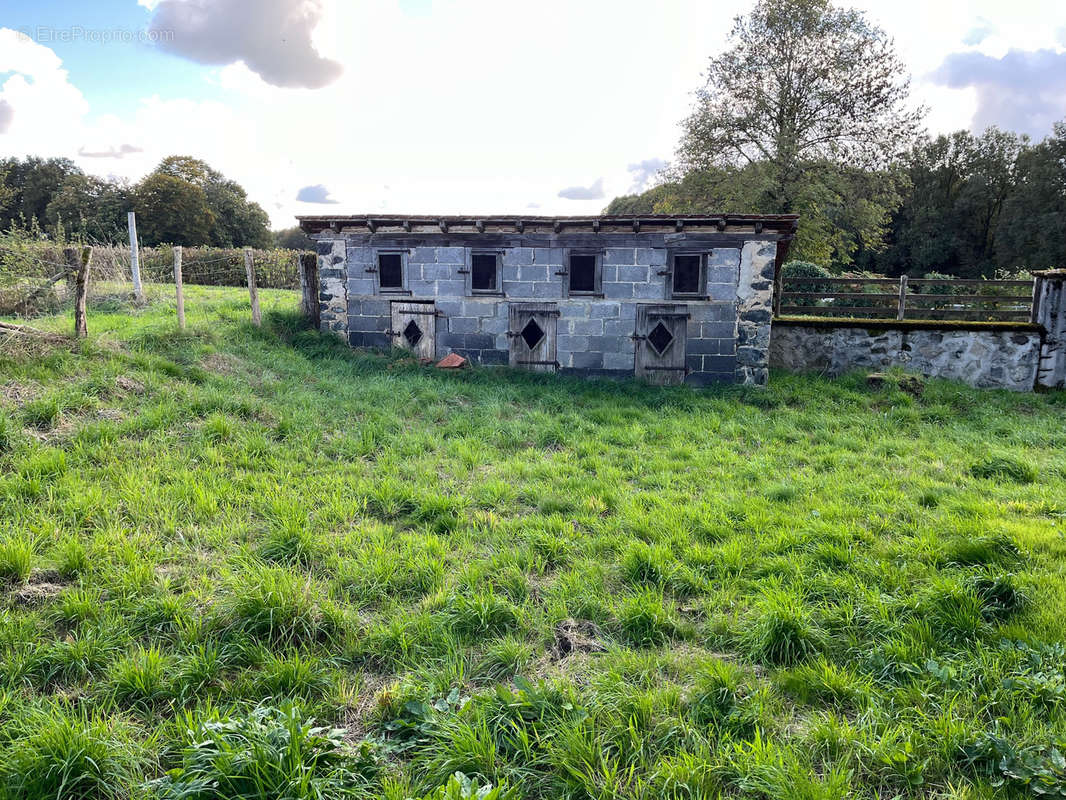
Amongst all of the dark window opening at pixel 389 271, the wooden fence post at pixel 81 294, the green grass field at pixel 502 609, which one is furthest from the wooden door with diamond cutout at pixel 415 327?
the wooden fence post at pixel 81 294

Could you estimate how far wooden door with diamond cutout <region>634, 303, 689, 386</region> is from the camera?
38.2 ft

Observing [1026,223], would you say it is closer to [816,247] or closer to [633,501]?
[816,247]

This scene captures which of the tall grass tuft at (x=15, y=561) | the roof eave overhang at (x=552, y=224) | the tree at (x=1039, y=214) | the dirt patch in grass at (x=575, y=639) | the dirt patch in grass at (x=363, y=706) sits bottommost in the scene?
the dirt patch in grass at (x=363, y=706)

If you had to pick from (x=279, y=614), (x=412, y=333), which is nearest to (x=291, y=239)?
(x=412, y=333)

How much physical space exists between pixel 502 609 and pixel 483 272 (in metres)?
9.47

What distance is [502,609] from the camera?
3.93 metres

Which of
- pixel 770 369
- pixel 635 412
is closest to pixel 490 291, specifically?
pixel 635 412

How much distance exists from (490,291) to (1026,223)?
1365 inches

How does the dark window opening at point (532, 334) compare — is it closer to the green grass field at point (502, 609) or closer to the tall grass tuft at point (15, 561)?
the green grass field at point (502, 609)

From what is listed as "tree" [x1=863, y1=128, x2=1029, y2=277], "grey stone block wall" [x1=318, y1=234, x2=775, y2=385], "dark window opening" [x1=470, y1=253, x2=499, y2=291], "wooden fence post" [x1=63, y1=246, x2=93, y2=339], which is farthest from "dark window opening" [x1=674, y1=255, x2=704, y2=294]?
"tree" [x1=863, y1=128, x2=1029, y2=277]

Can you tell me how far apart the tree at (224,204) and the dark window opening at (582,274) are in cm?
3830

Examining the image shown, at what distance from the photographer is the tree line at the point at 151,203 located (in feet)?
125

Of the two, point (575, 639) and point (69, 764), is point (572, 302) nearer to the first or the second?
point (575, 639)

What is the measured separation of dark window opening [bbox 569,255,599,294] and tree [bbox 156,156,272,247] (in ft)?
126
